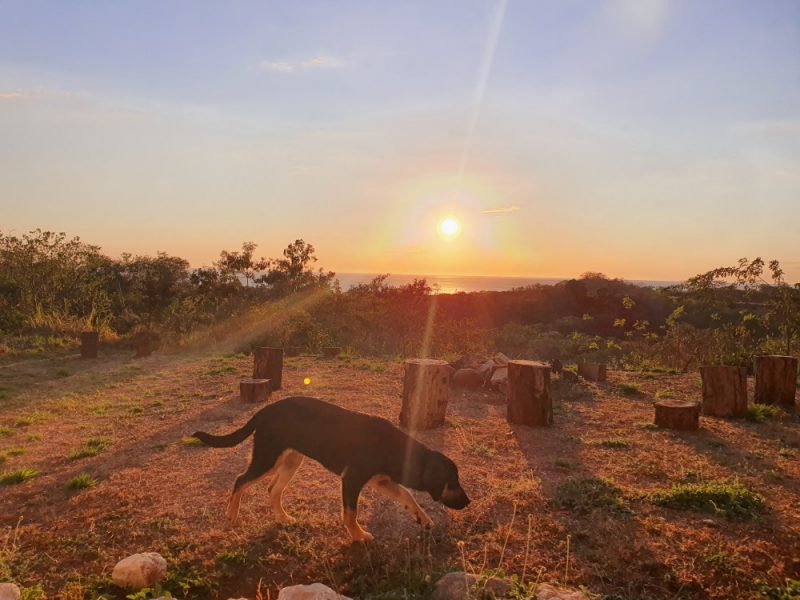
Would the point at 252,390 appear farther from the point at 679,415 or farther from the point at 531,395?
the point at 679,415

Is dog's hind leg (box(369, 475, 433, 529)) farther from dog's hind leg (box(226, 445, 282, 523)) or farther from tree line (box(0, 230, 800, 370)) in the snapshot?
tree line (box(0, 230, 800, 370))

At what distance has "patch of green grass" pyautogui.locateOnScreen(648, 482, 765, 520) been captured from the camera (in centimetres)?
479

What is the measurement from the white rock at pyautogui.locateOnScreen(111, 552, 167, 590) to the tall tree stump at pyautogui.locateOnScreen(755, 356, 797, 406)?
31.7 feet

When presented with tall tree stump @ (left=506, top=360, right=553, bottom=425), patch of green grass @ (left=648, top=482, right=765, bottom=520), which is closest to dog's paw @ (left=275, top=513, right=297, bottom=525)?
patch of green grass @ (left=648, top=482, right=765, bottom=520)

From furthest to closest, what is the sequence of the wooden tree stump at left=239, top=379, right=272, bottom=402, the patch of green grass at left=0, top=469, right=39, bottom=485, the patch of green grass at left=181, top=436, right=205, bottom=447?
the wooden tree stump at left=239, top=379, right=272, bottom=402 < the patch of green grass at left=181, top=436, right=205, bottom=447 < the patch of green grass at left=0, top=469, right=39, bottom=485

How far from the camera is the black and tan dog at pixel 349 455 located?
435cm

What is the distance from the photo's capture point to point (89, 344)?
1457 centimetres

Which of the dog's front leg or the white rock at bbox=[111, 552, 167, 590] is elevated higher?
the dog's front leg

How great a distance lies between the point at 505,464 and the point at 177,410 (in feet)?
18.6

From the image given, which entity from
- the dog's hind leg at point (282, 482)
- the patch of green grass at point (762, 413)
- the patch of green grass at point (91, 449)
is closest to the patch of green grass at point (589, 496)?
the dog's hind leg at point (282, 482)

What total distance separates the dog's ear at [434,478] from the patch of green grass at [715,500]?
2.23m

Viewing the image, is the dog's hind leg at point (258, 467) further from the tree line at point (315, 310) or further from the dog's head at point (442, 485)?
the tree line at point (315, 310)

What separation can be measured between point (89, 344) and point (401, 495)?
13299mm

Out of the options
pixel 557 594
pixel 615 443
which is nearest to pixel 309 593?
pixel 557 594
